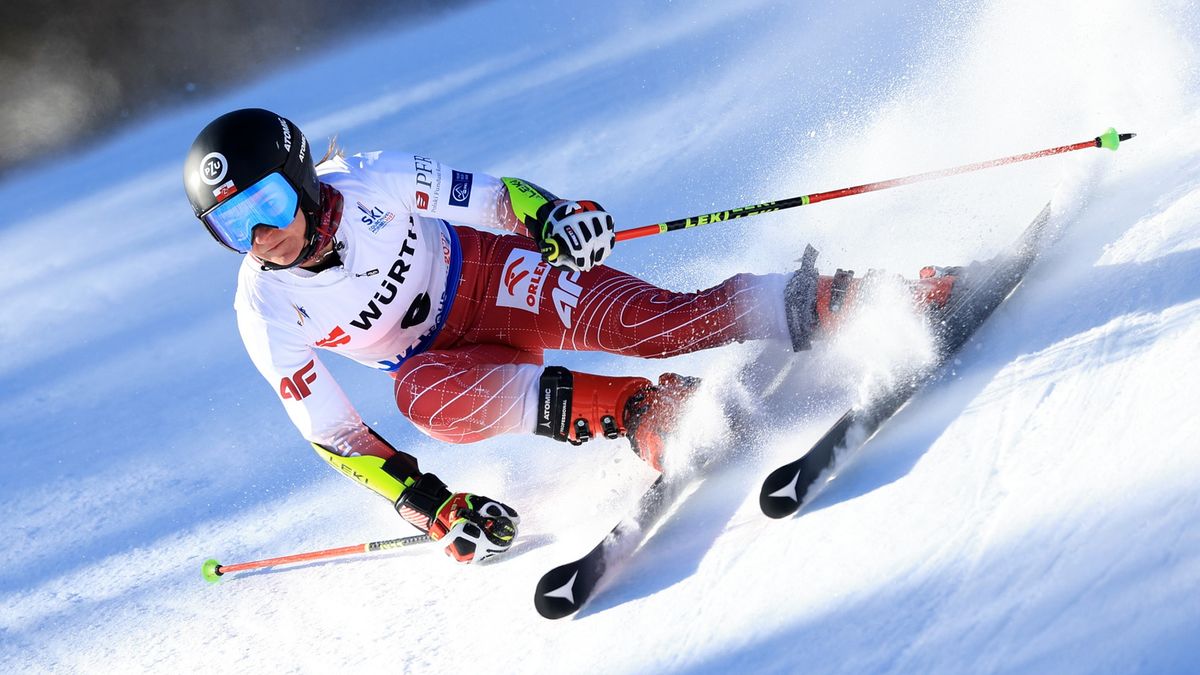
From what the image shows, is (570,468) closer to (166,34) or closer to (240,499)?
(240,499)

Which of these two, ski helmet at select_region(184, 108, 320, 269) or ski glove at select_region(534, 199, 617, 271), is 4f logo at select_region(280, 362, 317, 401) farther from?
ski glove at select_region(534, 199, 617, 271)

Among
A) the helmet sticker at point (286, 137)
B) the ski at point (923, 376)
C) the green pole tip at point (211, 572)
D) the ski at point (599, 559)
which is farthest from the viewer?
the green pole tip at point (211, 572)

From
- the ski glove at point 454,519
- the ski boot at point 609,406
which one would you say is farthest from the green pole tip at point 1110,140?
the ski glove at point 454,519

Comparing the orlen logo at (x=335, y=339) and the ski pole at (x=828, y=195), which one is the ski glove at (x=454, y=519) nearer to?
the orlen logo at (x=335, y=339)

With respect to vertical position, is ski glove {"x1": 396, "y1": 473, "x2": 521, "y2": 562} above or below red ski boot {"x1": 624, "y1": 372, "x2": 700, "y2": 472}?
below

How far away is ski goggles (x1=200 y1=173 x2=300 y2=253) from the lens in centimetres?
239

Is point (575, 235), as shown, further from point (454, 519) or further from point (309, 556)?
point (309, 556)

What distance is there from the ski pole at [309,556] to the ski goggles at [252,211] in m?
0.99

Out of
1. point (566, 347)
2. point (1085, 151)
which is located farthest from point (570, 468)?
point (1085, 151)

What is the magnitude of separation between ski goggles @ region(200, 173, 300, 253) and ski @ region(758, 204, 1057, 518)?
130cm

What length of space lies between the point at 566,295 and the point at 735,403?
0.56 m

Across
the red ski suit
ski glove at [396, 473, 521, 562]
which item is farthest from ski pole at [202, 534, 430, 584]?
the red ski suit

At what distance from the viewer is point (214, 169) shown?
2.37 meters

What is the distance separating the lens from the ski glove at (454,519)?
2.66 m
